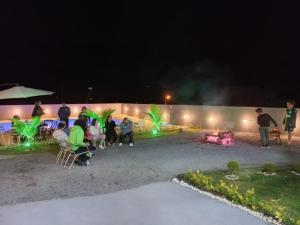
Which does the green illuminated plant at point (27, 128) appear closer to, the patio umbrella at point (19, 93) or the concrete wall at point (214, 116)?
the patio umbrella at point (19, 93)

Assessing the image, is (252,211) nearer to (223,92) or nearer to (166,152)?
(166,152)

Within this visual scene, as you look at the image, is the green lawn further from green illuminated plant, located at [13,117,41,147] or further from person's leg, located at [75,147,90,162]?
green illuminated plant, located at [13,117,41,147]

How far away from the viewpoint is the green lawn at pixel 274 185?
750 centimetres

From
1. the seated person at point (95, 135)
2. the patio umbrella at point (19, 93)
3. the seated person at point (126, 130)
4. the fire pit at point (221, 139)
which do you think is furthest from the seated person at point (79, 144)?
the patio umbrella at point (19, 93)

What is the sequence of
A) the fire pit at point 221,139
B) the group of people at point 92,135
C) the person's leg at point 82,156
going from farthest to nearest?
the fire pit at point 221,139
the group of people at point 92,135
the person's leg at point 82,156

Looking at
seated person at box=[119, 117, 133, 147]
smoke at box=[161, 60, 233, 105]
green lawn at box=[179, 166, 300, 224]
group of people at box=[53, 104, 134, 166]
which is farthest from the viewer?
smoke at box=[161, 60, 233, 105]

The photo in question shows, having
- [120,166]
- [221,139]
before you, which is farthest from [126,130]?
[120,166]

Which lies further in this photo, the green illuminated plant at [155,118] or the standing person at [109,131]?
the green illuminated plant at [155,118]

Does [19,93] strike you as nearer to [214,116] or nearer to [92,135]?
[92,135]

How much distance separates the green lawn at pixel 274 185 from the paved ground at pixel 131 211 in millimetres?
1026

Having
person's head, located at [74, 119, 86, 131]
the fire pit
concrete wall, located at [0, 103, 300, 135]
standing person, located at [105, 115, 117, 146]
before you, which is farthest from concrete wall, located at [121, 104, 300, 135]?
person's head, located at [74, 119, 86, 131]

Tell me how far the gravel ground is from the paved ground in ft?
2.10

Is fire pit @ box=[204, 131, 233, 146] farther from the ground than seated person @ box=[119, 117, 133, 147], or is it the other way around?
seated person @ box=[119, 117, 133, 147]

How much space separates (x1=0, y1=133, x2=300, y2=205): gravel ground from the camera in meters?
8.56
